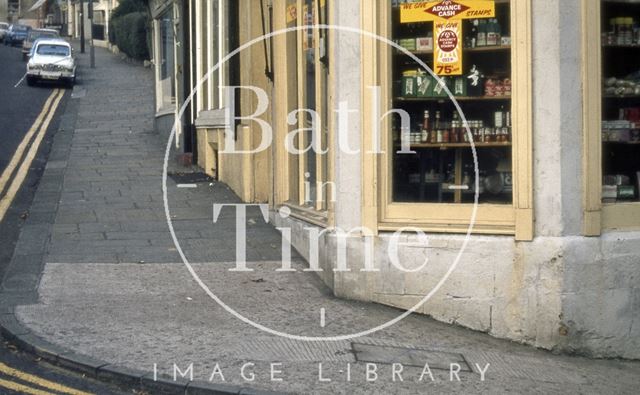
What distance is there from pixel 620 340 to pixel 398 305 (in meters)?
1.96

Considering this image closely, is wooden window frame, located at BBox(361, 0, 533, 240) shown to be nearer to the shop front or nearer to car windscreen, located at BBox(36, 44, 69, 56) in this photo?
the shop front

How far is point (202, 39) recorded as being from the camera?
19562mm

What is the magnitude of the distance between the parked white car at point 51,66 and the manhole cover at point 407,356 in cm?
3359

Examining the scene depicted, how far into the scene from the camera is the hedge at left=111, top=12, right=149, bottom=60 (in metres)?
53.5

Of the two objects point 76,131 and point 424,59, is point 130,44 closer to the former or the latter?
point 76,131

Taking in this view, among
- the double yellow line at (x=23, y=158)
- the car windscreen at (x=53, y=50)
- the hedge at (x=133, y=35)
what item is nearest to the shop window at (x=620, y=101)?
the double yellow line at (x=23, y=158)

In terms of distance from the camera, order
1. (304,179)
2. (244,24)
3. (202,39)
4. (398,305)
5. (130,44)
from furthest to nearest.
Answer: (130,44)
(202,39)
(244,24)
(304,179)
(398,305)

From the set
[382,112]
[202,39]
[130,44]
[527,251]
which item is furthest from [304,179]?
[130,44]

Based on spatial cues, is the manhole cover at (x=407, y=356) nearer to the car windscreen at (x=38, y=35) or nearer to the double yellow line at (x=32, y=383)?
the double yellow line at (x=32, y=383)

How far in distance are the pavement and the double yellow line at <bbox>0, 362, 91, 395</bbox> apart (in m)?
0.29

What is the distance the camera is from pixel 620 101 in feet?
31.9

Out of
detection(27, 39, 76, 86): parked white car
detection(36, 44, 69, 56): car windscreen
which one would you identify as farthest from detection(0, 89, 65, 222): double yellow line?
detection(36, 44, 69, 56): car windscreen

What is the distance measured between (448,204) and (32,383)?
13.4 feet

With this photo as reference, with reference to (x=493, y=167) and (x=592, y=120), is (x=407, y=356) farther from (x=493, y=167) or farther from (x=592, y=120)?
(x=592, y=120)
